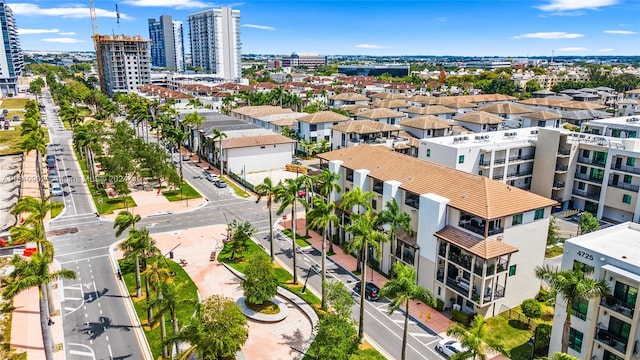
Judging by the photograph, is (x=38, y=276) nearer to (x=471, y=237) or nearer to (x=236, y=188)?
(x=471, y=237)

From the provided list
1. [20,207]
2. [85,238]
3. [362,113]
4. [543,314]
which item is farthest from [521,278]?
[362,113]

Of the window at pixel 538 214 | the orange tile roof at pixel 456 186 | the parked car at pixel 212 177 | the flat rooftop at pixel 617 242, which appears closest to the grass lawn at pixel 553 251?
the window at pixel 538 214

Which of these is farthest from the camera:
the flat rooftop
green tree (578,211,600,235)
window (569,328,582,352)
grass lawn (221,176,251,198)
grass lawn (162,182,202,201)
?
grass lawn (221,176,251,198)

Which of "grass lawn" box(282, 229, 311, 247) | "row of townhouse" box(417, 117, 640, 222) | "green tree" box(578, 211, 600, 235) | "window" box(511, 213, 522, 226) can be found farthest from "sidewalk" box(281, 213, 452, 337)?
"green tree" box(578, 211, 600, 235)

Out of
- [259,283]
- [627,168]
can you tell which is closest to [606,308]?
[259,283]

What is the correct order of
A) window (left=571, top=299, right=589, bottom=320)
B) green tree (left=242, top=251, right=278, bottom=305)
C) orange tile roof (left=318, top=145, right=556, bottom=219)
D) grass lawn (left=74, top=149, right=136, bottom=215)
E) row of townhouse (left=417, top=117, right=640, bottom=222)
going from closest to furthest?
window (left=571, top=299, right=589, bottom=320) < green tree (left=242, top=251, right=278, bottom=305) < orange tile roof (left=318, top=145, right=556, bottom=219) < row of townhouse (left=417, top=117, right=640, bottom=222) < grass lawn (left=74, top=149, right=136, bottom=215)

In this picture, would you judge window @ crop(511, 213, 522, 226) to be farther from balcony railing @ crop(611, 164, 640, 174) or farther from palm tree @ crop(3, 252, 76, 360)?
palm tree @ crop(3, 252, 76, 360)
